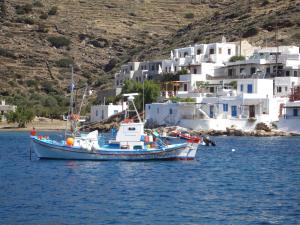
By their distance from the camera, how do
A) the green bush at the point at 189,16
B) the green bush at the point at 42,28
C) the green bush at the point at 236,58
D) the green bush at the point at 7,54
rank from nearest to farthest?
the green bush at the point at 236,58 → the green bush at the point at 7,54 → the green bush at the point at 42,28 → the green bush at the point at 189,16

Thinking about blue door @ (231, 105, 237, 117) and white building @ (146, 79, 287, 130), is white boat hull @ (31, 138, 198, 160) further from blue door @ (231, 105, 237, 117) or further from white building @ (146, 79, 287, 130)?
blue door @ (231, 105, 237, 117)

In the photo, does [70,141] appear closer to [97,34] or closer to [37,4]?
[97,34]

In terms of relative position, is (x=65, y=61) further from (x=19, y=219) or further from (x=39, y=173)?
(x=19, y=219)

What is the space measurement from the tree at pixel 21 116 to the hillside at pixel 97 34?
286 inches

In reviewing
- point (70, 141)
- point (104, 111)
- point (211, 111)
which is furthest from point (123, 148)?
point (104, 111)

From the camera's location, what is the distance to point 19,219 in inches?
1193

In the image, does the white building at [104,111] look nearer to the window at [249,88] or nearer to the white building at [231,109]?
the white building at [231,109]

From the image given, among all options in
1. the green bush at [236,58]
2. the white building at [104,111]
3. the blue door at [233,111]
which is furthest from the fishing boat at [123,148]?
the green bush at [236,58]

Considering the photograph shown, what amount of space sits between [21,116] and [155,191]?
229 ft

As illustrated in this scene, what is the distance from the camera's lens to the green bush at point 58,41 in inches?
6442

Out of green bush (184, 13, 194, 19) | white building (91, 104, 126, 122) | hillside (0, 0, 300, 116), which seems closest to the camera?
white building (91, 104, 126, 122)

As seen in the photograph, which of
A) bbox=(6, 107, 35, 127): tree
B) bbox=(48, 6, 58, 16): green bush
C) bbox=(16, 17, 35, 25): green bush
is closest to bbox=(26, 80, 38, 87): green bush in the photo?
bbox=(6, 107, 35, 127): tree

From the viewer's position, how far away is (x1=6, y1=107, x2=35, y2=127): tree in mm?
105750

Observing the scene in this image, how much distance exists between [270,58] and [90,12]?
314 ft
